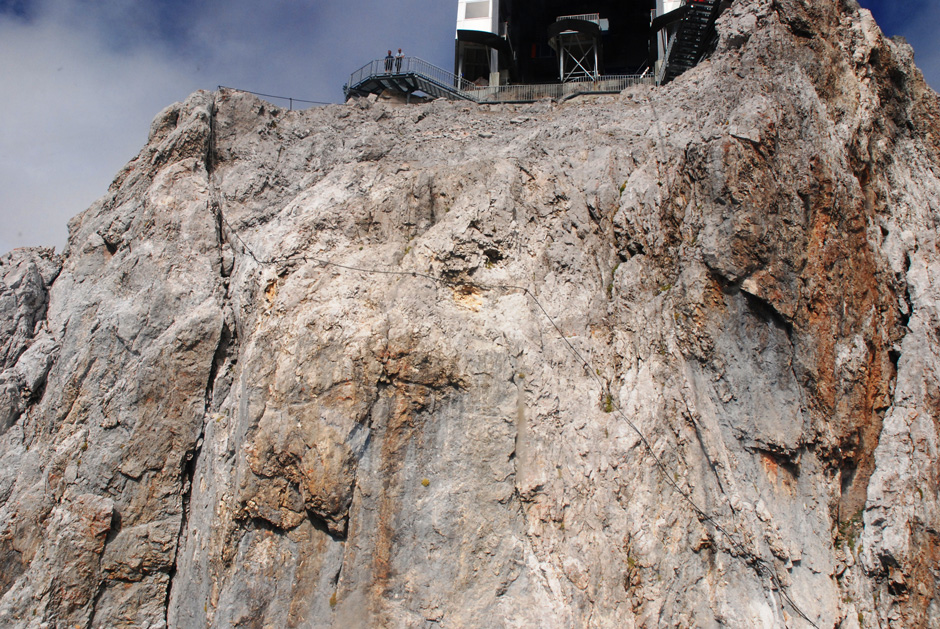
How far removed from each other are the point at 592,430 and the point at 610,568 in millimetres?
2290

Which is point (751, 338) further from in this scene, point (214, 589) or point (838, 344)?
point (214, 589)

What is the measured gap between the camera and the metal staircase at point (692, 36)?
1432cm

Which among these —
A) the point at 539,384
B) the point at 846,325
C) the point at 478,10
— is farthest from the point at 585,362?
the point at 478,10

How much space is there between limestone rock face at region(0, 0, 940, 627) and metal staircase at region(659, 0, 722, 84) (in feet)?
8.90

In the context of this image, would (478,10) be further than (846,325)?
Yes

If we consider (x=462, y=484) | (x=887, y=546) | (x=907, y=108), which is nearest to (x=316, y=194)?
(x=462, y=484)

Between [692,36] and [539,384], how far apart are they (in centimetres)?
1153

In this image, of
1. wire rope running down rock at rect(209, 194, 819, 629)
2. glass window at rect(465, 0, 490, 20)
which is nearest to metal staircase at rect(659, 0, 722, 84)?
glass window at rect(465, 0, 490, 20)

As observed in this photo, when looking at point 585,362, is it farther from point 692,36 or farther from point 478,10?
point 478,10

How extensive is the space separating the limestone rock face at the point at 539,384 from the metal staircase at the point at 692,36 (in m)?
2.71

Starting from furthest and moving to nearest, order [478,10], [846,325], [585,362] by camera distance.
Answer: [478,10] < [585,362] < [846,325]

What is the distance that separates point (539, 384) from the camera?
10.1 m

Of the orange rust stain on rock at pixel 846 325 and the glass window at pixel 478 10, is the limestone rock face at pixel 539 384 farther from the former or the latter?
the glass window at pixel 478 10

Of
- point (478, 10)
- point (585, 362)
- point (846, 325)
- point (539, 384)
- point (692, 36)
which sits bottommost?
point (539, 384)
